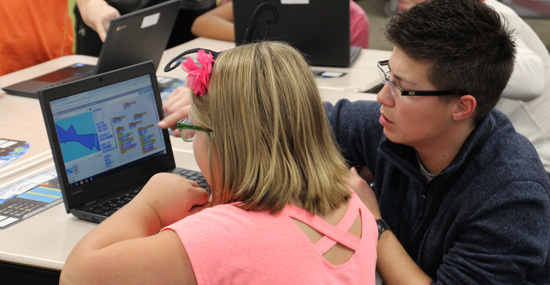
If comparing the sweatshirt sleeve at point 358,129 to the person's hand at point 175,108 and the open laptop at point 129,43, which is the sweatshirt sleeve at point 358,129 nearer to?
the person's hand at point 175,108

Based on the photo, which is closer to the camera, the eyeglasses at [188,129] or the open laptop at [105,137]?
the eyeglasses at [188,129]

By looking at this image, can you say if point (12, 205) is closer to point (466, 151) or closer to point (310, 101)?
point (310, 101)

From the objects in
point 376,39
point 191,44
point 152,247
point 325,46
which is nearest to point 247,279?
point 152,247

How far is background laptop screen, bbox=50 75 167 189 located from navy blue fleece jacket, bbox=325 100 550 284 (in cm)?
62

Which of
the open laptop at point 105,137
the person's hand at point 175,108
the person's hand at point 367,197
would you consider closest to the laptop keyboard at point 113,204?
the open laptop at point 105,137

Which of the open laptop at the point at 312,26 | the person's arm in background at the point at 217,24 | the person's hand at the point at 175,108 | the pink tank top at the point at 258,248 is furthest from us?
the person's arm in background at the point at 217,24

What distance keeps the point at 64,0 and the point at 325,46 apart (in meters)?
1.30

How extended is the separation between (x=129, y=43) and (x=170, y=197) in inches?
38.3

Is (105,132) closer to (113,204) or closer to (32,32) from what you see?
(113,204)

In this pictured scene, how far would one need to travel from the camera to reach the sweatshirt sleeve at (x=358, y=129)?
173 centimetres

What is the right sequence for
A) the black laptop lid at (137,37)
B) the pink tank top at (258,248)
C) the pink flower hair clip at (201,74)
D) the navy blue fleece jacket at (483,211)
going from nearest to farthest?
1. the pink tank top at (258,248)
2. the pink flower hair clip at (201,74)
3. the navy blue fleece jacket at (483,211)
4. the black laptop lid at (137,37)

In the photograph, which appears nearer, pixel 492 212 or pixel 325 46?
pixel 492 212

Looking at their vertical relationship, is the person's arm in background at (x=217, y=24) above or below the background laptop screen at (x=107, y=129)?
below

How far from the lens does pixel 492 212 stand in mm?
1332
